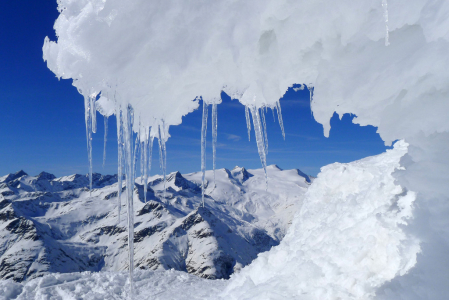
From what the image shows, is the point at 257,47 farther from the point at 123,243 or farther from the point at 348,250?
the point at 123,243

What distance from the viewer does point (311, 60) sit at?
4.88 m

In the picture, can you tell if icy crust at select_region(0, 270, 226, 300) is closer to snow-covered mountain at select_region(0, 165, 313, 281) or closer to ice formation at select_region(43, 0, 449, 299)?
ice formation at select_region(43, 0, 449, 299)

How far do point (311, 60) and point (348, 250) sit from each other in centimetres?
464

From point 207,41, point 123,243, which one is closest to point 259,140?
point 207,41

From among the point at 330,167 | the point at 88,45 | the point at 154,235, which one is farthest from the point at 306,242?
the point at 154,235

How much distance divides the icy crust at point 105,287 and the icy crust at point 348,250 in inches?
245

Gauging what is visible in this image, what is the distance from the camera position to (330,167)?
12547mm

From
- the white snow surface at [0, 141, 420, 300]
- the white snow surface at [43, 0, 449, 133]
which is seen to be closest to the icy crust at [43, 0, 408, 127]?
the white snow surface at [43, 0, 449, 133]

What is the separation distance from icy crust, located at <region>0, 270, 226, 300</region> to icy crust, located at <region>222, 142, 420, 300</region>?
6226mm

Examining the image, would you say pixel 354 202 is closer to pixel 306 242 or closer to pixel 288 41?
pixel 306 242

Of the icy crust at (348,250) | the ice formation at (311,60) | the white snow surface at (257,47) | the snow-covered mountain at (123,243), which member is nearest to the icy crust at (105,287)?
the icy crust at (348,250)

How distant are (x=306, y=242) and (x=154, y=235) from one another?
515ft

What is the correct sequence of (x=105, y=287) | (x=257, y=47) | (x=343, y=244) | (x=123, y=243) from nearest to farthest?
(x=257, y=47) → (x=343, y=244) → (x=105, y=287) → (x=123, y=243)

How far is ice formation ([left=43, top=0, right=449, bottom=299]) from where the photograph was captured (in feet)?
12.2
